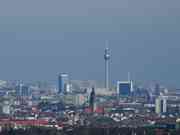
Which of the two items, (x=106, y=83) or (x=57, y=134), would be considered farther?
(x=106, y=83)

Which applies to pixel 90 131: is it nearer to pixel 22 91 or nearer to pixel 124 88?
pixel 22 91

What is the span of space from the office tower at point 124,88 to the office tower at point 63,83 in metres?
3.39

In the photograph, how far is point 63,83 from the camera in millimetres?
98125

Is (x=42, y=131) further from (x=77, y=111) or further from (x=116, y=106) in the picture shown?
(x=116, y=106)

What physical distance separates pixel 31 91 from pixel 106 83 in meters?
6.83

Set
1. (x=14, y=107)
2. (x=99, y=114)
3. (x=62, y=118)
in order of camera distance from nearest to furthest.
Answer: (x=62, y=118), (x=99, y=114), (x=14, y=107)

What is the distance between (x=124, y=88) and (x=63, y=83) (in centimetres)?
654

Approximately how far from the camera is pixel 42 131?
1730 inches

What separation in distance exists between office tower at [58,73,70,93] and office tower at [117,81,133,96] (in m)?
3.39

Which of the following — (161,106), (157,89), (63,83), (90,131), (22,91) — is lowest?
(90,131)

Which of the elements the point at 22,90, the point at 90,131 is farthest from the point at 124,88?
the point at 90,131

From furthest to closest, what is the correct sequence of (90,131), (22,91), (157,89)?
(157,89) → (22,91) → (90,131)

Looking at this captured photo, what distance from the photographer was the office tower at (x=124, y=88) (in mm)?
91625

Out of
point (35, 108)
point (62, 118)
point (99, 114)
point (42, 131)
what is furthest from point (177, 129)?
point (35, 108)
